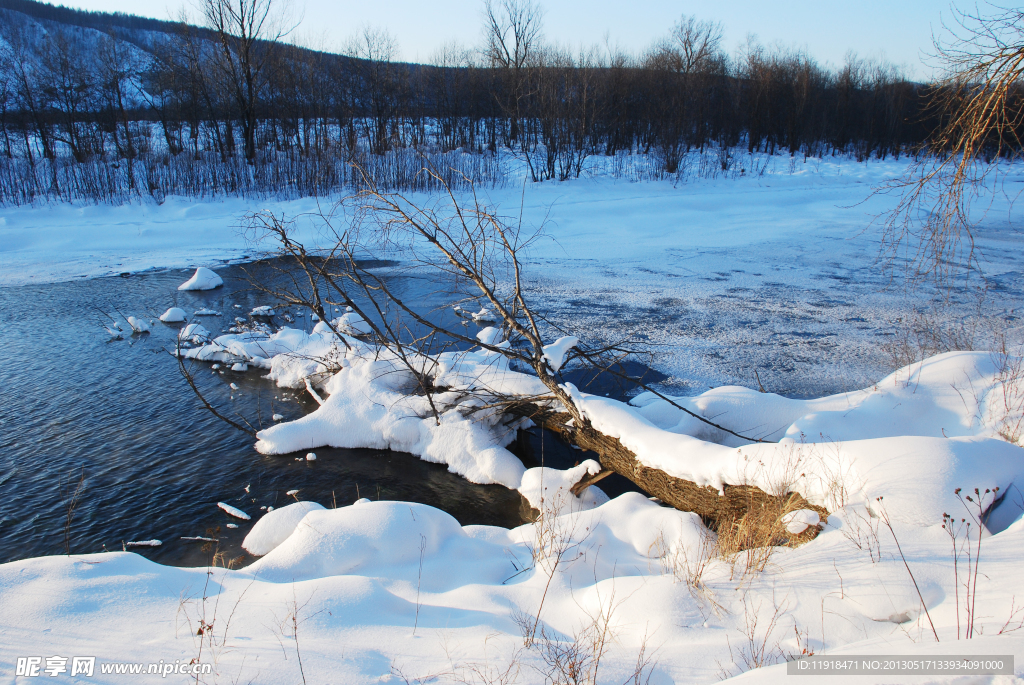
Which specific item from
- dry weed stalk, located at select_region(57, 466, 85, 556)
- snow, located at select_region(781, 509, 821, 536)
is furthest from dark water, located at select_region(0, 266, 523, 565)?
snow, located at select_region(781, 509, 821, 536)

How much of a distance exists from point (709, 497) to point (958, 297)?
833cm

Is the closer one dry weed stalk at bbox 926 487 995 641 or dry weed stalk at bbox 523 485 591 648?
dry weed stalk at bbox 926 487 995 641

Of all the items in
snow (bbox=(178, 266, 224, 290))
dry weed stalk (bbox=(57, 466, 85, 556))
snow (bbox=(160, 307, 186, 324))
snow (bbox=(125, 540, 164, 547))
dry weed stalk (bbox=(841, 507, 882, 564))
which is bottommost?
snow (bbox=(125, 540, 164, 547))

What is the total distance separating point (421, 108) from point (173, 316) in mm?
22648

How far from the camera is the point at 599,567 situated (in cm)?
354

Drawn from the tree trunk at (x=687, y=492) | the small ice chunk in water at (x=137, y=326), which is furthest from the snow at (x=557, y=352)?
the small ice chunk in water at (x=137, y=326)

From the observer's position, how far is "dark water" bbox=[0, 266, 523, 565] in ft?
14.4

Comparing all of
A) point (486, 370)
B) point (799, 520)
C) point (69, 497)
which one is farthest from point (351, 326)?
point (799, 520)

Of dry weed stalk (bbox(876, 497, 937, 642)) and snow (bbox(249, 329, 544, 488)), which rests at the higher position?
dry weed stalk (bbox(876, 497, 937, 642))

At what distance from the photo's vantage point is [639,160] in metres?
23.9

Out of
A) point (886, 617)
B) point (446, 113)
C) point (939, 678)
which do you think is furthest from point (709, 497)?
point (446, 113)

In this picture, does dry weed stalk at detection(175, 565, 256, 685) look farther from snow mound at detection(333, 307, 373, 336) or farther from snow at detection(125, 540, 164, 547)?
snow mound at detection(333, 307, 373, 336)

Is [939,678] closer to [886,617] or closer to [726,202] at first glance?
[886,617]

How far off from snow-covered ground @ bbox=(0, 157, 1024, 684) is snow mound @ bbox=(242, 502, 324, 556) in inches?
0.6
